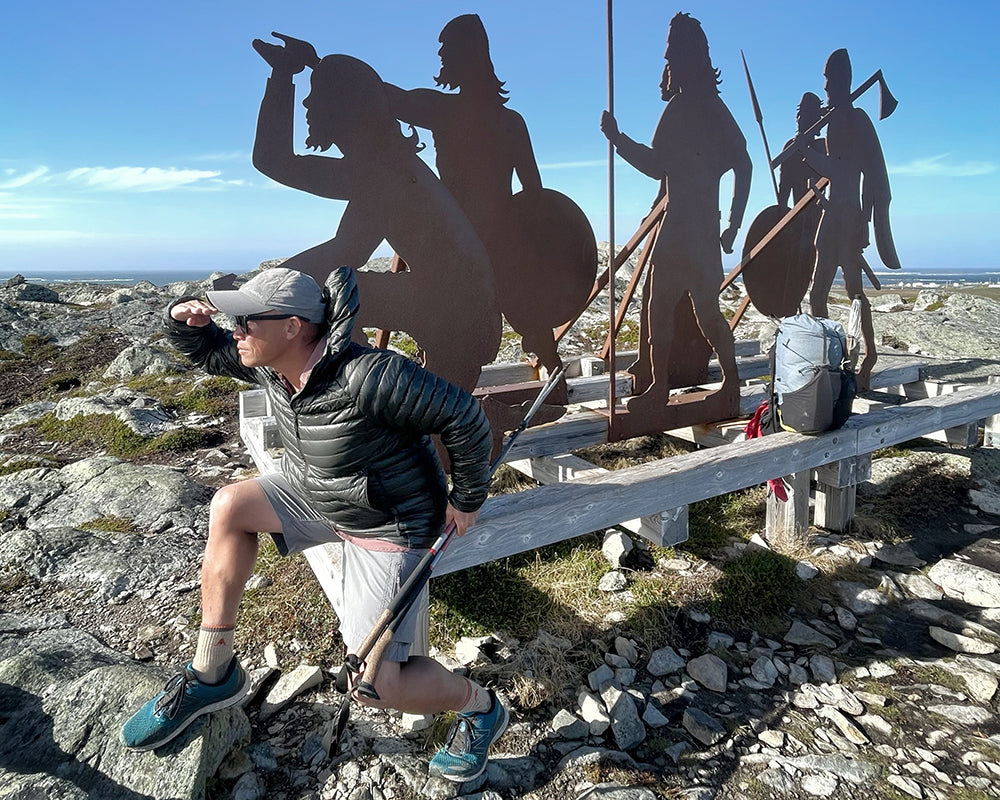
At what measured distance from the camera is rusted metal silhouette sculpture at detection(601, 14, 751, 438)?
16.5 feet

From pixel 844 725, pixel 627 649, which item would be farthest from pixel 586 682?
pixel 844 725

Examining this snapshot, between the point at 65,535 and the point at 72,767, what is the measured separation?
9.01ft

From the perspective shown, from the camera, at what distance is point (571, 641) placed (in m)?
3.72

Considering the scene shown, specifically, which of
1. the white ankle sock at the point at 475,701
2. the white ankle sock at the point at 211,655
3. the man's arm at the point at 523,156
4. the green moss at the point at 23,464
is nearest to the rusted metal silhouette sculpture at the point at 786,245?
the man's arm at the point at 523,156

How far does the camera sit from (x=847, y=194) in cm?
636

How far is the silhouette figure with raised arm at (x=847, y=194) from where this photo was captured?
6.09 metres

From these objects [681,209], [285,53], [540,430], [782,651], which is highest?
[285,53]

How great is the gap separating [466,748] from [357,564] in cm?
89

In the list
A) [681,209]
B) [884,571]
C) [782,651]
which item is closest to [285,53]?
[681,209]

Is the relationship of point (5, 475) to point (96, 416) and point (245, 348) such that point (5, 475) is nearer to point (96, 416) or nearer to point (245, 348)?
point (96, 416)

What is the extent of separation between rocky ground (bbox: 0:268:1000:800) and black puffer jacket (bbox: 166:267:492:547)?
1.10 meters

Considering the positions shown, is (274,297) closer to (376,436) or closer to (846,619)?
(376,436)

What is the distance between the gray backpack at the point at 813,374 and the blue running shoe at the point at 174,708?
12.9 ft

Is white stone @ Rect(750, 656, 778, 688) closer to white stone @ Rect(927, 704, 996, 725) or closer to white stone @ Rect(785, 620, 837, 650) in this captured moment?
white stone @ Rect(785, 620, 837, 650)
